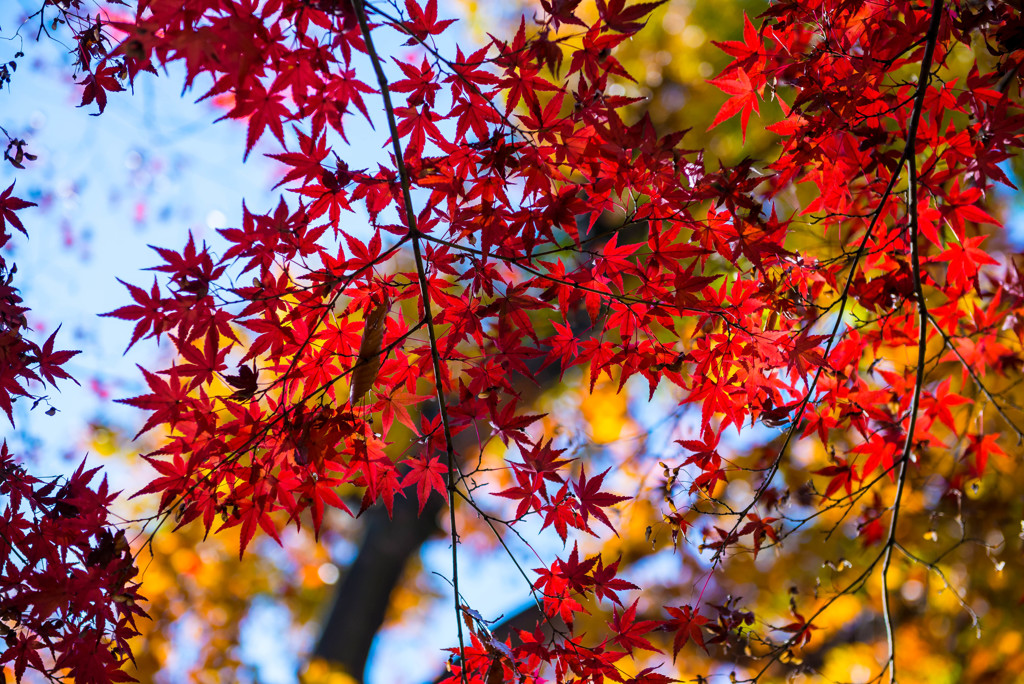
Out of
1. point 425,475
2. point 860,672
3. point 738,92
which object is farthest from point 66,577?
point 860,672

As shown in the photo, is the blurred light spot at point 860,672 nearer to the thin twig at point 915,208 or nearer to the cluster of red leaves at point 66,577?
the thin twig at point 915,208

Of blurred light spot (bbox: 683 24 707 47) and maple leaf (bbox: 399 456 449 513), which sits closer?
maple leaf (bbox: 399 456 449 513)

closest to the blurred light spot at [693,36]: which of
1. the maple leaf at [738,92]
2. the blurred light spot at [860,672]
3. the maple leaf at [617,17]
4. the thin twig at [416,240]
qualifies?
the maple leaf at [738,92]

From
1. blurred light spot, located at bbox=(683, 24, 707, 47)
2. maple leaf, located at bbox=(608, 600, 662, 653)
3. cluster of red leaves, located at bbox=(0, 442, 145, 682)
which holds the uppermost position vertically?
A: blurred light spot, located at bbox=(683, 24, 707, 47)

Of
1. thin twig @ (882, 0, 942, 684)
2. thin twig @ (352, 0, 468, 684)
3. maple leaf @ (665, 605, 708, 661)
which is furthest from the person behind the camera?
maple leaf @ (665, 605, 708, 661)

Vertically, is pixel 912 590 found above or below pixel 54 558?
above

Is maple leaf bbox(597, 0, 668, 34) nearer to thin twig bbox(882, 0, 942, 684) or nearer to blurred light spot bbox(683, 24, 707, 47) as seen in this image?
thin twig bbox(882, 0, 942, 684)

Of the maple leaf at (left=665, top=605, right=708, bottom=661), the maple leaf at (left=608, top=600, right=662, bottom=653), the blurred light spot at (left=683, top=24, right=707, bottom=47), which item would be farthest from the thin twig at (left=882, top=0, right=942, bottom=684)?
the blurred light spot at (left=683, top=24, right=707, bottom=47)

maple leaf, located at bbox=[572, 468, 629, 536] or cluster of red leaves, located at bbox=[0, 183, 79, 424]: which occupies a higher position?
cluster of red leaves, located at bbox=[0, 183, 79, 424]

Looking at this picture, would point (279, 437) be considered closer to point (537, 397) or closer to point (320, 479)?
point (320, 479)

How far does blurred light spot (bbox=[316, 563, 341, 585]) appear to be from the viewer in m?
8.45

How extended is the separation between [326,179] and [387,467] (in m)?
0.63

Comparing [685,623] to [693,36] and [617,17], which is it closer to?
[617,17]

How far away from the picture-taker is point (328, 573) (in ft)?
28.0
